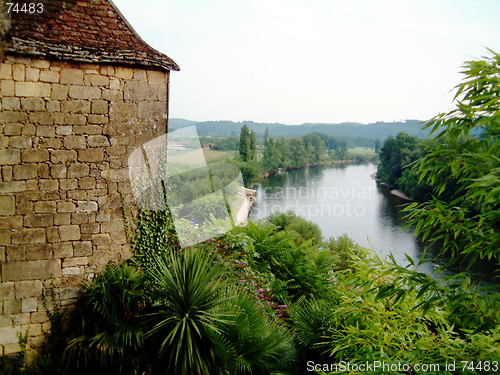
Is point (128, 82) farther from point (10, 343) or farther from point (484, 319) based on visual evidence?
point (484, 319)

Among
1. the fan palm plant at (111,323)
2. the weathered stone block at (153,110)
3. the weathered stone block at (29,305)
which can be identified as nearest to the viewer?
the fan palm plant at (111,323)

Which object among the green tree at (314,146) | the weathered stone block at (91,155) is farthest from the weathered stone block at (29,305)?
the green tree at (314,146)

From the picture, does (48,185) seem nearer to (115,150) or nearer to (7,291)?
(115,150)

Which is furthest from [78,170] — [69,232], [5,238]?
[5,238]

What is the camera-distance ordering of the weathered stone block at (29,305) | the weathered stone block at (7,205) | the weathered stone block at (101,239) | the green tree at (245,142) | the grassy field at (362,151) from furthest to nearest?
the grassy field at (362,151)
the green tree at (245,142)
the weathered stone block at (101,239)
the weathered stone block at (29,305)
the weathered stone block at (7,205)

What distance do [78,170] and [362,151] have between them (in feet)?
266

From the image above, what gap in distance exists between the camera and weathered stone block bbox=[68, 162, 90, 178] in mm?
4770

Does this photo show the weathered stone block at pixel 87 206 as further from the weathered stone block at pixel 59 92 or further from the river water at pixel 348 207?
the river water at pixel 348 207

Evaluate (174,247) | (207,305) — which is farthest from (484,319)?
(174,247)

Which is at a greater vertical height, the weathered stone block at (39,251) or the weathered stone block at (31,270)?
the weathered stone block at (39,251)

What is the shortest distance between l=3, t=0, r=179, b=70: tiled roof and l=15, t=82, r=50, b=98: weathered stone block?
1.27 feet

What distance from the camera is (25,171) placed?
4.57 m

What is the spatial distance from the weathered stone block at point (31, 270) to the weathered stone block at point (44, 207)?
700 mm

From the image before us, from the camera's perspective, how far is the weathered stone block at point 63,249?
A: 15.5 feet
